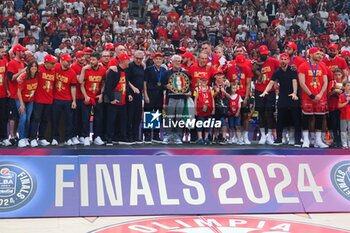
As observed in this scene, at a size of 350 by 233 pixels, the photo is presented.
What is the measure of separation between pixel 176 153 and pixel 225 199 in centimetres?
166

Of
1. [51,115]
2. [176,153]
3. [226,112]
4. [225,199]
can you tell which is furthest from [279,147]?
[51,115]

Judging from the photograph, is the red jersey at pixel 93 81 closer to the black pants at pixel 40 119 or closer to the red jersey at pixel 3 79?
the black pants at pixel 40 119

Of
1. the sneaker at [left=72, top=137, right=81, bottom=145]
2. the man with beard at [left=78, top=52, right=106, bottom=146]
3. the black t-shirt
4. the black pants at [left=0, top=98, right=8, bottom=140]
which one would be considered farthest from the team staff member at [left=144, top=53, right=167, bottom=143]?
the black pants at [left=0, top=98, right=8, bottom=140]

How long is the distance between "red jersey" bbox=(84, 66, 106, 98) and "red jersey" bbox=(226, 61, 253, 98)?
2291mm

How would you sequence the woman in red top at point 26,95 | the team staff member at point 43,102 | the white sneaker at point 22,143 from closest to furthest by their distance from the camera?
the white sneaker at point 22,143, the woman in red top at point 26,95, the team staff member at point 43,102

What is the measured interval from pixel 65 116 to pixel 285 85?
3.78 metres

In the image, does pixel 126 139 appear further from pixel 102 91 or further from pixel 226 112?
pixel 226 112

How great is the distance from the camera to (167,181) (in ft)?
25.0

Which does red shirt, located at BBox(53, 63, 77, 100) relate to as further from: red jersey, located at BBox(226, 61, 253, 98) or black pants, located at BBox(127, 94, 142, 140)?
red jersey, located at BBox(226, 61, 253, 98)

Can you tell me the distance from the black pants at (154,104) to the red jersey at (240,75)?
1.31 meters

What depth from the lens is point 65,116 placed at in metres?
9.59

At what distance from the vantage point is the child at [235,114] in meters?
10.1

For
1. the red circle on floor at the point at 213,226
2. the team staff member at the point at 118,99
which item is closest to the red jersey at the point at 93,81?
the team staff member at the point at 118,99

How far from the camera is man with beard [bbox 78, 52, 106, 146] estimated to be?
31.6 ft
